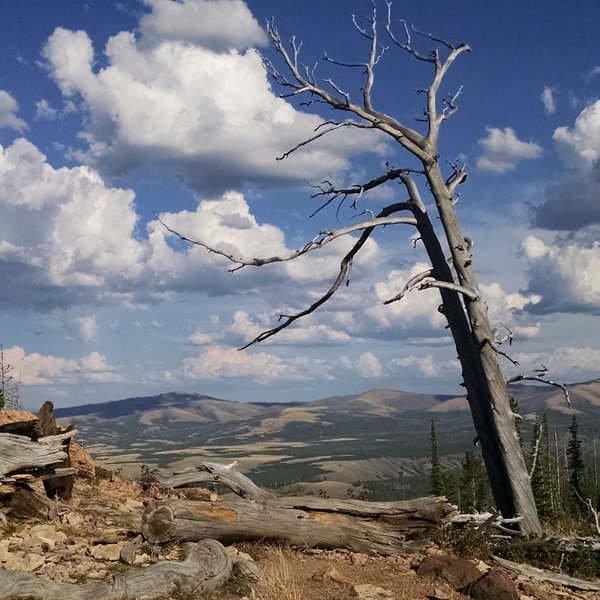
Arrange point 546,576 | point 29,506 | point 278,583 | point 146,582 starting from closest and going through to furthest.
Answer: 1. point 146,582
2. point 278,583
3. point 546,576
4. point 29,506

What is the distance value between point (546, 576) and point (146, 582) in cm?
609

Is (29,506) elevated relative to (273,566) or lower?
elevated

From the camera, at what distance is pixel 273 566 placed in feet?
32.5

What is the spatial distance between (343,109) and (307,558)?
8286 mm

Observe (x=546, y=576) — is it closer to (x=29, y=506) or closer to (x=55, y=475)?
(x=55, y=475)

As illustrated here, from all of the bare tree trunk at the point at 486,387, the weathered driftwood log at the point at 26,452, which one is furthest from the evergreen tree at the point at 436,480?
the weathered driftwood log at the point at 26,452

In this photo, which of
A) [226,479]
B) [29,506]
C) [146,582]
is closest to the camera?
[146,582]

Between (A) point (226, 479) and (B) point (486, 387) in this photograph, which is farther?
(B) point (486, 387)

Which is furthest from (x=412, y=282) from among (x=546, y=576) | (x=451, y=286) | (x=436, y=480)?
(x=436, y=480)

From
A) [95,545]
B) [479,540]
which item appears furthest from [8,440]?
[479,540]

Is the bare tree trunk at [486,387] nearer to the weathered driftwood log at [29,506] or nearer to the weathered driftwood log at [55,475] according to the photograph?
the weathered driftwood log at [55,475]

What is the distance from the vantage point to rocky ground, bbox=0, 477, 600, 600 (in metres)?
8.99

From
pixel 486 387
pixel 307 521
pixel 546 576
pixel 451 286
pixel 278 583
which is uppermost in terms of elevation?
pixel 451 286

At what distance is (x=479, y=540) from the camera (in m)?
11.1
